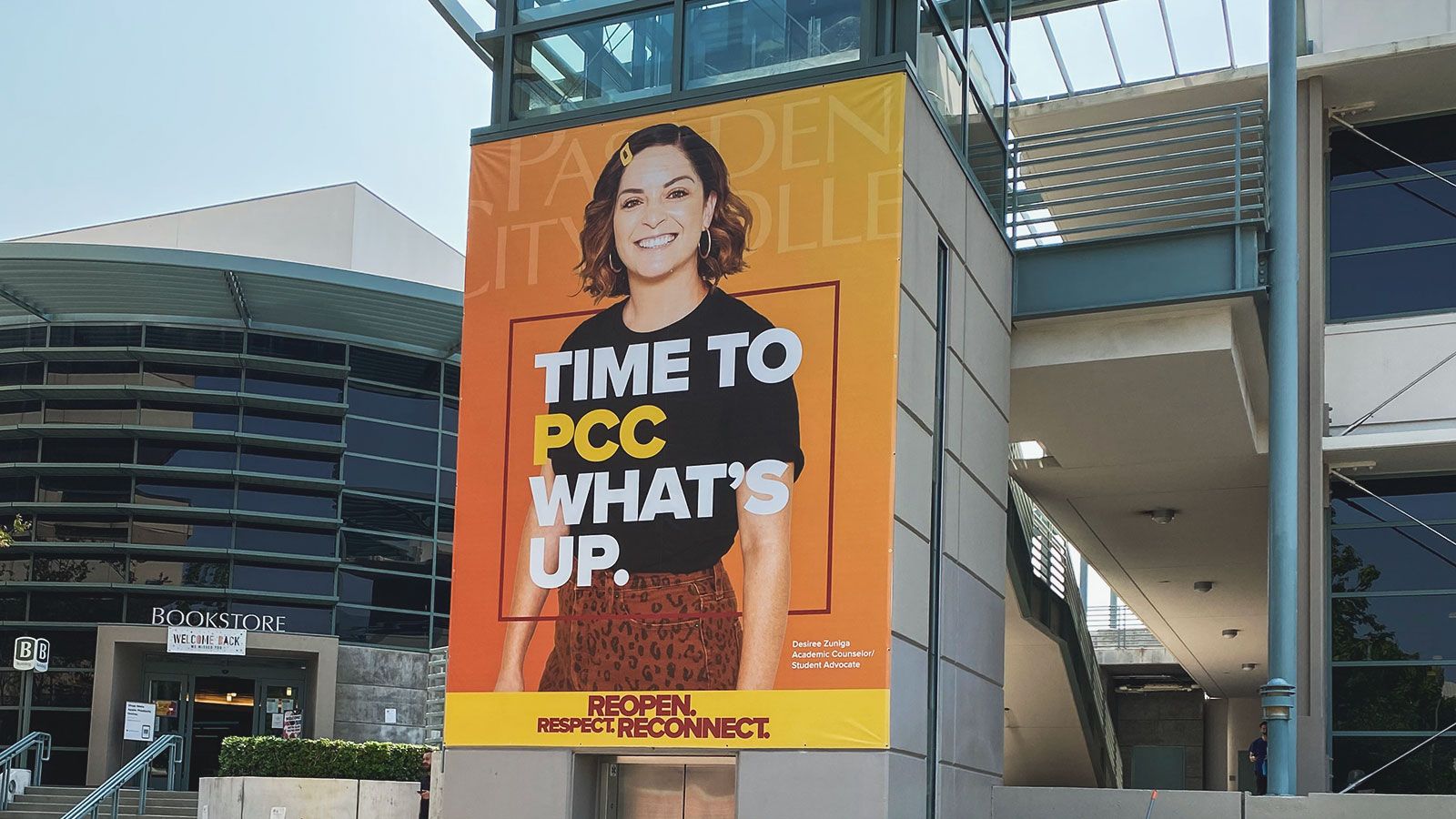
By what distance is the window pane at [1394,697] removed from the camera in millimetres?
17609

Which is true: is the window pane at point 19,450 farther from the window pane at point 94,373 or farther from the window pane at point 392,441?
the window pane at point 392,441

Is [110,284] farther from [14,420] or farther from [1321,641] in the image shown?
[1321,641]

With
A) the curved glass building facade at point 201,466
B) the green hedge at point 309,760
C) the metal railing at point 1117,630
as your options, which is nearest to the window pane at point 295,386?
the curved glass building facade at point 201,466

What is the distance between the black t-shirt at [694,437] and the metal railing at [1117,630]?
2913 cm

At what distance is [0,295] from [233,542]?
5.92 meters

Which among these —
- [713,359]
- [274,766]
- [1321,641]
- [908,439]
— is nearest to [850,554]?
[908,439]

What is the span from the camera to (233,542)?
27828 mm

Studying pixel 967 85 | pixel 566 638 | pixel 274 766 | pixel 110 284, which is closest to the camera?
pixel 566 638

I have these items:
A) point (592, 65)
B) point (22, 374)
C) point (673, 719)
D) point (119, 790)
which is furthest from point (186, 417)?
point (673, 719)

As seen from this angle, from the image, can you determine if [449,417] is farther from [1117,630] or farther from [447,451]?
[1117,630]

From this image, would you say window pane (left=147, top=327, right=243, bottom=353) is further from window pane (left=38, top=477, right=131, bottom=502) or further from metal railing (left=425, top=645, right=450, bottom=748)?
metal railing (left=425, top=645, right=450, bottom=748)

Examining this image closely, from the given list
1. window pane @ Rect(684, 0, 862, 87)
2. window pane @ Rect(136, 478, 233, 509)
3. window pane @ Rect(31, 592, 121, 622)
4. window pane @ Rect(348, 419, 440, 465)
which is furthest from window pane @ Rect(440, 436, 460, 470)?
window pane @ Rect(684, 0, 862, 87)

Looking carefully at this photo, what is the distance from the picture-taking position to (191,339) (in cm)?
2844

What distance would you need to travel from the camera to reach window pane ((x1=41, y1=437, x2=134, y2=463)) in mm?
27797
